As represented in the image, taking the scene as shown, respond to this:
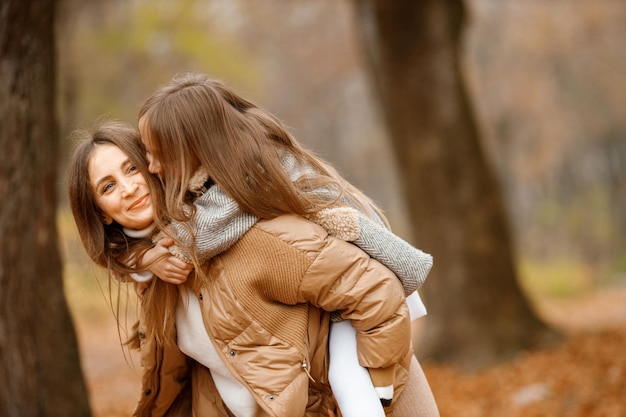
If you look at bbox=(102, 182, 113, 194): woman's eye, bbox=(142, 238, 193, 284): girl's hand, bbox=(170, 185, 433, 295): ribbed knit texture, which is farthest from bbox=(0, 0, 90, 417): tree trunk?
bbox=(170, 185, 433, 295): ribbed knit texture

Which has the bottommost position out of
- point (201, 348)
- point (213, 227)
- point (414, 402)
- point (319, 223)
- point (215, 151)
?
point (414, 402)

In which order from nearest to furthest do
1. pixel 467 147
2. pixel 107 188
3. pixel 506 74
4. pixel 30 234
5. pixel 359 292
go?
pixel 359 292, pixel 107 188, pixel 30 234, pixel 467 147, pixel 506 74

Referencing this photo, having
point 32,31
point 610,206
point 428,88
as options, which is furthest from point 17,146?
point 610,206

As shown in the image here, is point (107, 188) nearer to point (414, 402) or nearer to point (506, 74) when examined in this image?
point (414, 402)

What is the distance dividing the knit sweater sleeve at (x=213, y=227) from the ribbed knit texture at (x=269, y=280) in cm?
6

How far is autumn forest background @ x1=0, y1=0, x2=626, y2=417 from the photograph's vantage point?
7.84 m

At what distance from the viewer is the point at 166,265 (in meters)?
2.88

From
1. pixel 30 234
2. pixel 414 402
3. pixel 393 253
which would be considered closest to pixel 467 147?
pixel 30 234

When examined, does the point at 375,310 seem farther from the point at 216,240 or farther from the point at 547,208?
the point at 547,208

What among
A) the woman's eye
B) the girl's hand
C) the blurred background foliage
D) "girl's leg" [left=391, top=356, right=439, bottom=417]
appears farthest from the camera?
the blurred background foliage

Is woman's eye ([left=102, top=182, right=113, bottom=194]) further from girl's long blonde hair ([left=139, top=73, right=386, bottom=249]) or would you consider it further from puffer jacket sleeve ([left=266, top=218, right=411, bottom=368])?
puffer jacket sleeve ([left=266, top=218, right=411, bottom=368])

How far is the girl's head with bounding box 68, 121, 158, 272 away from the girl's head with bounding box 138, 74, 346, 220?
0.34 feet

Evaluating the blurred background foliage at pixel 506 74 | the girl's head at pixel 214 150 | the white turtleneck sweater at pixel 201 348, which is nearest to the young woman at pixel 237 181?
the girl's head at pixel 214 150

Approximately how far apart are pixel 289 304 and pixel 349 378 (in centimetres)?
35
